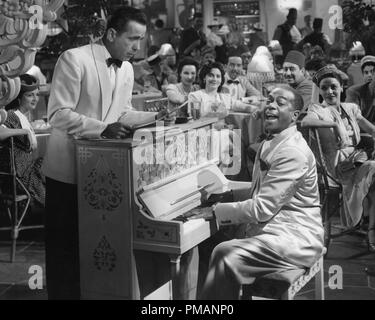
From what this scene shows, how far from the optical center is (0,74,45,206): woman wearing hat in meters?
4.25

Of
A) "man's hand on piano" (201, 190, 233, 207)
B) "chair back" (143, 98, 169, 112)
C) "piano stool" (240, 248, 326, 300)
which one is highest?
"chair back" (143, 98, 169, 112)

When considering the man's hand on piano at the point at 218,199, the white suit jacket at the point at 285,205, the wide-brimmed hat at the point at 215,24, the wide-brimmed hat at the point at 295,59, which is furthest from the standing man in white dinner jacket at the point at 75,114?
the wide-brimmed hat at the point at 215,24

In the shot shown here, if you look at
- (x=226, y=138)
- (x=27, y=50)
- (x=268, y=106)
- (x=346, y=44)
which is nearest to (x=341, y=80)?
(x=226, y=138)

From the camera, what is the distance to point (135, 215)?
9.53ft

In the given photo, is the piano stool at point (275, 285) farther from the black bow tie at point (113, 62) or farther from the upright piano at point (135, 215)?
the black bow tie at point (113, 62)

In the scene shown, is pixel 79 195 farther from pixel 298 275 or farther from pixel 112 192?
pixel 298 275

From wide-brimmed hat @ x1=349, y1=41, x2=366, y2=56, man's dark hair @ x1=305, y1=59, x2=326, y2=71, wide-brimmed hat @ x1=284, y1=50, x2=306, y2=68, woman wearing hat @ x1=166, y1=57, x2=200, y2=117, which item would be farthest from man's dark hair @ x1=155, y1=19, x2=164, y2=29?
wide-brimmed hat @ x1=284, y1=50, x2=306, y2=68

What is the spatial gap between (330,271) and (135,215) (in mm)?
1530

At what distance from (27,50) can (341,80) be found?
218 cm

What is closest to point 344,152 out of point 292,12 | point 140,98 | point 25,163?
point 25,163

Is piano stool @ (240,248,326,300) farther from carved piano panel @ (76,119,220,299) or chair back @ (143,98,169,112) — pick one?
chair back @ (143,98,169,112)

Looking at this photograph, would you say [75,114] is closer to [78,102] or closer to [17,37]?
[78,102]

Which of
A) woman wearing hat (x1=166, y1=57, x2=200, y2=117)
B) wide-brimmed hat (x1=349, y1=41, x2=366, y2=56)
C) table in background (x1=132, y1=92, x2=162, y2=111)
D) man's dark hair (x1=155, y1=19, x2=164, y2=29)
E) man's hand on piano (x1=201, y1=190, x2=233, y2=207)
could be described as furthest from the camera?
man's dark hair (x1=155, y1=19, x2=164, y2=29)

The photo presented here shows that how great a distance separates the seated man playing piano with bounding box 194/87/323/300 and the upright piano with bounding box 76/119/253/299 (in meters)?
0.21
